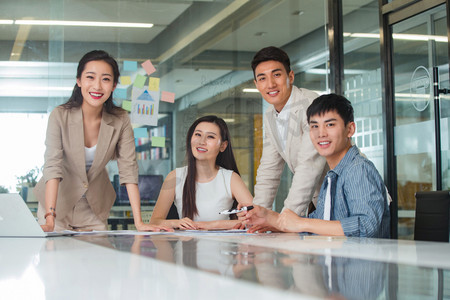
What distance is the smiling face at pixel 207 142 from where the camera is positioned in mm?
2549

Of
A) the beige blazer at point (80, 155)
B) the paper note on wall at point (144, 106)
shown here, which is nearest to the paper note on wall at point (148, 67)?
the paper note on wall at point (144, 106)

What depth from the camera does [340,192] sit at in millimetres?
1729

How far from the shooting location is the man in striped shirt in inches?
62.0

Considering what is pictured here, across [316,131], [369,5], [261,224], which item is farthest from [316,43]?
[261,224]

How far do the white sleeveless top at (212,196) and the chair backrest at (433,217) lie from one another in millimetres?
896

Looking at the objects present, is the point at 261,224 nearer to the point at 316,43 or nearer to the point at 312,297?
the point at 312,297

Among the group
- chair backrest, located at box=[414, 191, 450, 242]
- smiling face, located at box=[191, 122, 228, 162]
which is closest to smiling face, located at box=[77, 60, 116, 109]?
smiling face, located at box=[191, 122, 228, 162]

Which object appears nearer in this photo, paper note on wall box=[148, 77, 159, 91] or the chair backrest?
the chair backrest

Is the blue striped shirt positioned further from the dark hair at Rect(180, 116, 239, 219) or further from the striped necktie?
the dark hair at Rect(180, 116, 239, 219)

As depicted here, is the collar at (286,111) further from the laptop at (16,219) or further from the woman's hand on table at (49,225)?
the laptop at (16,219)

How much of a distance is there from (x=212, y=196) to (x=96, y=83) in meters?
0.72

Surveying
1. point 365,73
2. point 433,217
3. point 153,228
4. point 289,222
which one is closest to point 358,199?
point 289,222

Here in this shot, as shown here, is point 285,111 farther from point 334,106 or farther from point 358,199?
point 358,199

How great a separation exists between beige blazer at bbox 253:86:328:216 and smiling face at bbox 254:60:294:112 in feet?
0.13
